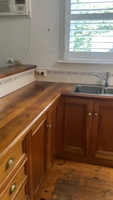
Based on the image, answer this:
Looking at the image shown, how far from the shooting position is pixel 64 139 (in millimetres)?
2027

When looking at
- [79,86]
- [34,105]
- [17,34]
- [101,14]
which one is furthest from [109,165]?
[17,34]

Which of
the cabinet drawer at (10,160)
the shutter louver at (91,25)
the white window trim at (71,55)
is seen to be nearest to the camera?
the cabinet drawer at (10,160)

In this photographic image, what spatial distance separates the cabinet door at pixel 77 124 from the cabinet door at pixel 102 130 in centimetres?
6

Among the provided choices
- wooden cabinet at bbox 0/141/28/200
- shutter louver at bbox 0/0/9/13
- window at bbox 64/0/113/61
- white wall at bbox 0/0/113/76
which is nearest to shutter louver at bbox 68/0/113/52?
window at bbox 64/0/113/61

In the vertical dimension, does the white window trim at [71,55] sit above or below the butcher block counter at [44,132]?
above

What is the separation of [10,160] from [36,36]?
174 cm

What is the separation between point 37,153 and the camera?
1.37 m

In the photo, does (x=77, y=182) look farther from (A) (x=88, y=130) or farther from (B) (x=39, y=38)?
(B) (x=39, y=38)

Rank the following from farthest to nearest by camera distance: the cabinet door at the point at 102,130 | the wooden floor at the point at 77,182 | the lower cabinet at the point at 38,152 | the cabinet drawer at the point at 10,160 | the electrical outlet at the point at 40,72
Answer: the electrical outlet at the point at 40,72 → the cabinet door at the point at 102,130 → the wooden floor at the point at 77,182 → the lower cabinet at the point at 38,152 → the cabinet drawer at the point at 10,160

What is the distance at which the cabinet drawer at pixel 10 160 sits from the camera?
89 cm

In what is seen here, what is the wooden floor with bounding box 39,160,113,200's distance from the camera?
5.30ft

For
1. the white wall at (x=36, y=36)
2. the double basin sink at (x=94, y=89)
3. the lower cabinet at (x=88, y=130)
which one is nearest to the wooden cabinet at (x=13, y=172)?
the lower cabinet at (x=88, y=130)

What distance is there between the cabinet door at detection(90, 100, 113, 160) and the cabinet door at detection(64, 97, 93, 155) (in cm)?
6

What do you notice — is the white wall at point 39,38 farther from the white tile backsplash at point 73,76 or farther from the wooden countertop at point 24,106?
the wooden countertop at point 24,106
